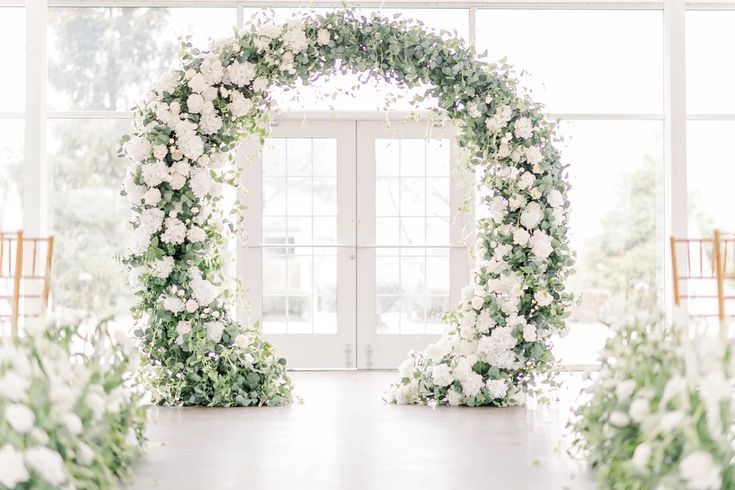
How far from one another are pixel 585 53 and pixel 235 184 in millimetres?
3442

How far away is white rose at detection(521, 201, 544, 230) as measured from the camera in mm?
5137

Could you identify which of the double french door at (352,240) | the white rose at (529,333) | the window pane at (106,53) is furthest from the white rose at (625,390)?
the window pane at (106,53)

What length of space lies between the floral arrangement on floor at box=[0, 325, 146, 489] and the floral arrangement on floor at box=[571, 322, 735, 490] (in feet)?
4.61

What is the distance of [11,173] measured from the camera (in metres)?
7.32

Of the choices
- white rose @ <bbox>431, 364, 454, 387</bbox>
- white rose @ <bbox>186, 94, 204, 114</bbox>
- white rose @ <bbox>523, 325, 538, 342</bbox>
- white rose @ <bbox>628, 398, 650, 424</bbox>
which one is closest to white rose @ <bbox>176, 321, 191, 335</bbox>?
white rose @ <bbox>186, 94, 204, 114</bbox>

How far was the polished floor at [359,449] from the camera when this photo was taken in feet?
11.2

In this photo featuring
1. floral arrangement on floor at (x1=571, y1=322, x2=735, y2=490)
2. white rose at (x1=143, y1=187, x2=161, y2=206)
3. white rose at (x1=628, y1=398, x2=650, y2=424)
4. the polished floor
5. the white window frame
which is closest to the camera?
floral arrangement on floor at (x1=571, y1=322, x2=735, y2=490)

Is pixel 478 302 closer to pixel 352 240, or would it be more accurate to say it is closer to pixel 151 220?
pixel 151 220

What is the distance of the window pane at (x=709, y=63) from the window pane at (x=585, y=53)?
0.76ft

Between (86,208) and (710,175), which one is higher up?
(710,175)

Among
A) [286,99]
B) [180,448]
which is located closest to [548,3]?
[286,99]

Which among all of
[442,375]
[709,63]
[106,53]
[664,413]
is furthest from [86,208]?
[664,413]

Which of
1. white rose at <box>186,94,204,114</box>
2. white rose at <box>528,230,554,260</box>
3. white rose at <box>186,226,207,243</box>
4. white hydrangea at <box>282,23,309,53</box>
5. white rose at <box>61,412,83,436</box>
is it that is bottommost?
white rose at <box>61,412,83,436</box>

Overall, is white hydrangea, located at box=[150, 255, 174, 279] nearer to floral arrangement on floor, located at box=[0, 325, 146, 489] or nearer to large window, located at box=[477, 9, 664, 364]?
floral arrangement on floor, located at box=[0, 325, 146, 489]
